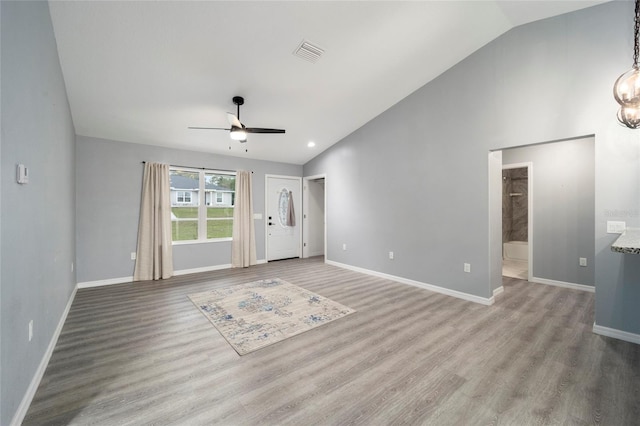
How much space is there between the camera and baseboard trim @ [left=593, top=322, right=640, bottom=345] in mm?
2477

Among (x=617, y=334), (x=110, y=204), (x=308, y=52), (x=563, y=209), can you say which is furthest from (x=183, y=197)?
(x=563, y=209)

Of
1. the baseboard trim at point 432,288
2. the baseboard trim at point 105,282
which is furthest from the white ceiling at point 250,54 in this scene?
the baseboard trim at point 432,288

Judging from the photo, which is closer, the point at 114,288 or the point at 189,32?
the point at 189,32

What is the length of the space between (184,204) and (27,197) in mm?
3621

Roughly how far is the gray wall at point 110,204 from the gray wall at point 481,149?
391cm

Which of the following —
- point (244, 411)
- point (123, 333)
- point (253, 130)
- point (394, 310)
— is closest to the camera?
point (244, 411)

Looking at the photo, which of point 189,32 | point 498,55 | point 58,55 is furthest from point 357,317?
point 58,55

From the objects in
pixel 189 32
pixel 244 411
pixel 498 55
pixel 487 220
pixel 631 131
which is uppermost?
pixel 498 55

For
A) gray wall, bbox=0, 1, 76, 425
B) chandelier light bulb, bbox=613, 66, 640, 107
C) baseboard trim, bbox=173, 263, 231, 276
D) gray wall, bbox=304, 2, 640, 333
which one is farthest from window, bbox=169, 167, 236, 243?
chandelier light bulb, bbox=613, 66, 640, 107

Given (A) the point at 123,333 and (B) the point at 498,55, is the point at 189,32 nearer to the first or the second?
(A) the point at 123,333

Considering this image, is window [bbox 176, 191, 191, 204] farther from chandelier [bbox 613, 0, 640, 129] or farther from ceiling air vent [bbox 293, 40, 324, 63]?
chandelier [bbox 613, 0, 640, 129]

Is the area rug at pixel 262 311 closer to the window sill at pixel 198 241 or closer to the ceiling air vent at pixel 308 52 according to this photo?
the window sill at pixel 198 241

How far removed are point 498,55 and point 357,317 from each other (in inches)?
152

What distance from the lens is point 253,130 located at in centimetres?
353
